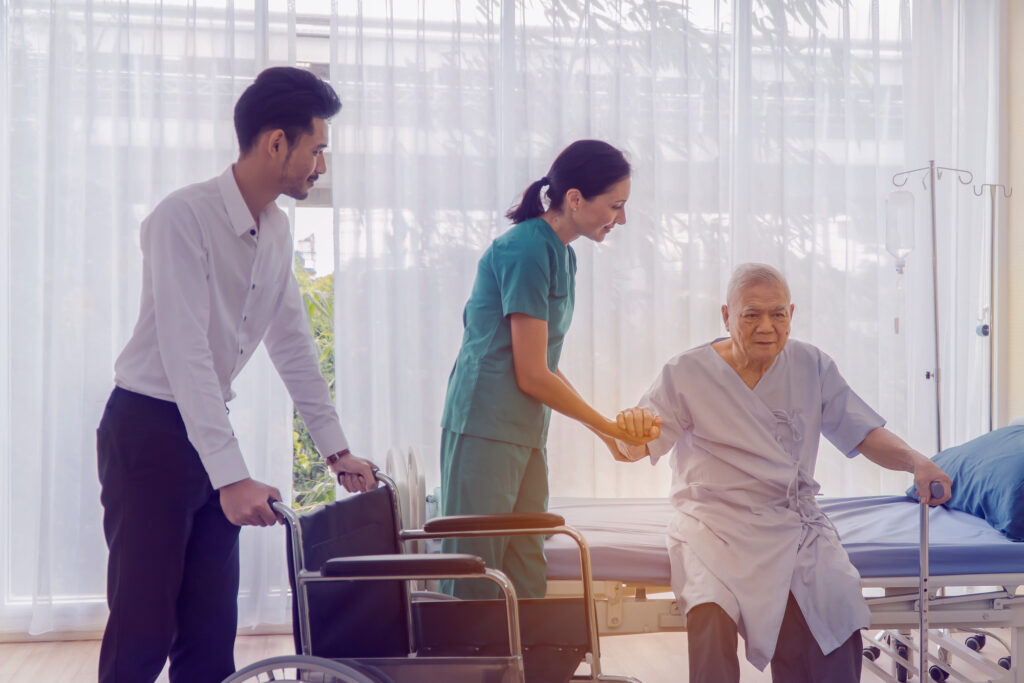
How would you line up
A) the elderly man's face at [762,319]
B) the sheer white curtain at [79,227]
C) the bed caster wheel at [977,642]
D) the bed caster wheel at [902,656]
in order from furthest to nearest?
the sheer white curtain at [79,227]
the bed caster wheel at [977,642]
the bed caster wheel at [902,656]
the elderly man's face at [762,319]

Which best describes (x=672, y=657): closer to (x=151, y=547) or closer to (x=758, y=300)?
(x=758, y=300)

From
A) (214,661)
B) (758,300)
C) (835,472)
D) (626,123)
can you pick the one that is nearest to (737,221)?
(626,123)

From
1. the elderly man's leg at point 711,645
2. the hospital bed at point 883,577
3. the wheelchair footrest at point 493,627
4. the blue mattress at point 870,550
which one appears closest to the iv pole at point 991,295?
the blue mattress at point 870,550

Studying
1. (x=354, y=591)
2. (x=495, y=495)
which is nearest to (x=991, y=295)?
(x=495, y=495)

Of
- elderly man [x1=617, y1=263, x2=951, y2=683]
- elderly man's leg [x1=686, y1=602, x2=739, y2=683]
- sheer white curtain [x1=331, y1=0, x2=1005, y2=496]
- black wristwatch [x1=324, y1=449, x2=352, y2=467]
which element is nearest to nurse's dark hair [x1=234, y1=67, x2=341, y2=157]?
black wristwatch [x1=324, y1=449, x2=352, y2=467]

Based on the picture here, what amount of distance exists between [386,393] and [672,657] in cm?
125

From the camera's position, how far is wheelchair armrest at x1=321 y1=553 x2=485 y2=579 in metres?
1.31

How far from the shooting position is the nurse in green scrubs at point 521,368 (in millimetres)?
1895

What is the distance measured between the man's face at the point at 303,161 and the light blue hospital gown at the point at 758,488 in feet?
3.39

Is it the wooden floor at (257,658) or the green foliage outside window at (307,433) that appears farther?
the green foliage outside window at (307,433)

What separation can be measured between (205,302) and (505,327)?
70 cm

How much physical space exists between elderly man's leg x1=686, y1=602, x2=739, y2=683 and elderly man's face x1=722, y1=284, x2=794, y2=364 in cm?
58

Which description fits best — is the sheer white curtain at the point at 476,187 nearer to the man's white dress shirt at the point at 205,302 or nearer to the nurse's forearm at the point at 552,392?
the nurse's forearm at the point at 552,392

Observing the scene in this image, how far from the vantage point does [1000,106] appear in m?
3.42
